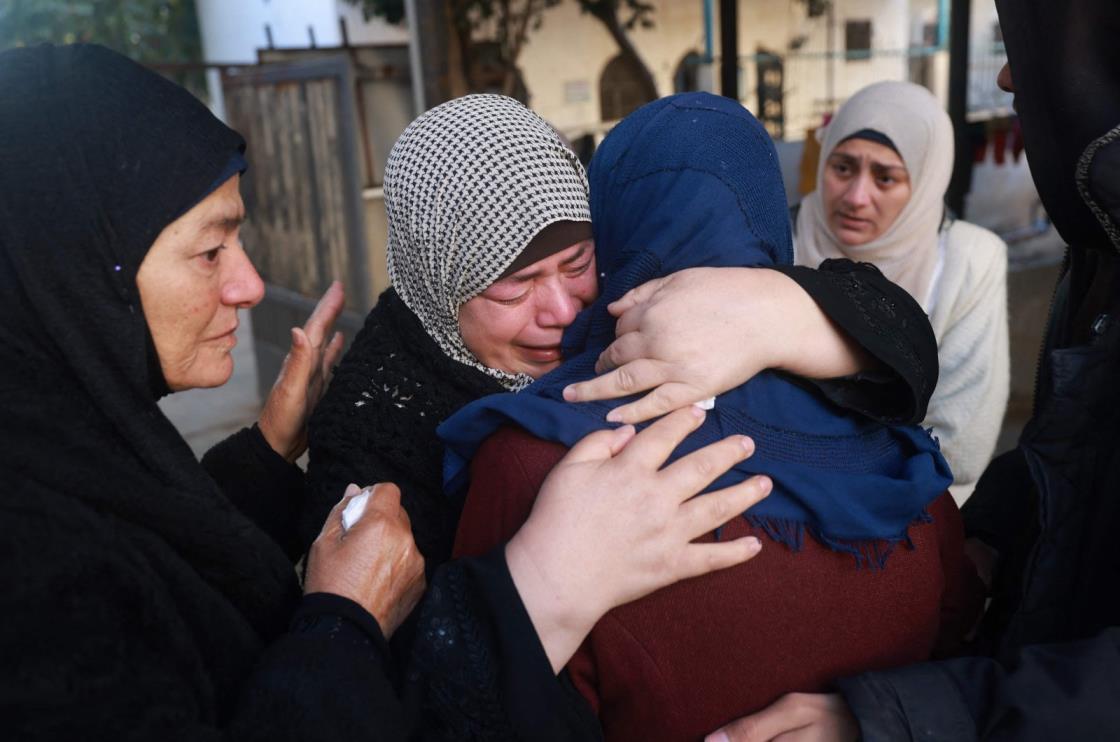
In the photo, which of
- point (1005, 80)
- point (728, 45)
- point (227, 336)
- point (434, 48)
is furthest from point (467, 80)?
point (227, 336)

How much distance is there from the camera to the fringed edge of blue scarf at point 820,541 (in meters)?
1.20

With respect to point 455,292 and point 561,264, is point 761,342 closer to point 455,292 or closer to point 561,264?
point 561,264

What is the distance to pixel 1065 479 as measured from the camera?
135 cm

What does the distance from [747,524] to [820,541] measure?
0.10 metres

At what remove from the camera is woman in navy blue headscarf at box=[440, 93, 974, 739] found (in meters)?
1.19

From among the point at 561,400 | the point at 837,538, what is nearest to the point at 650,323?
the point at 561,400

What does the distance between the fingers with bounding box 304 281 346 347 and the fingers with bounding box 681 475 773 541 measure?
115 centimetres

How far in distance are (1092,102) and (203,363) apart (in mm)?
1291

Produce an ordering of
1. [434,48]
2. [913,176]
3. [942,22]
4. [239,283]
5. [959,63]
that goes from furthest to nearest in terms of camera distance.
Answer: [942,22] < [959,63] < [434,48] < [913,176] < [239,283]

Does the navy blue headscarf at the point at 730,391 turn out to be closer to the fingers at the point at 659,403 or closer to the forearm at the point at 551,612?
the fingers at the point at 659,403

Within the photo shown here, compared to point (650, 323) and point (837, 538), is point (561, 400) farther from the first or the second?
point (837, 538)

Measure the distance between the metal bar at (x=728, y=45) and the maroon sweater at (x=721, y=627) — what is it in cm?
470

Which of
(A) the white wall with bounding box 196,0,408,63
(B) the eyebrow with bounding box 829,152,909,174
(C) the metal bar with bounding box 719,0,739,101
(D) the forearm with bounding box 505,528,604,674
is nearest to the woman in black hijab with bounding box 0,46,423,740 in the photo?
(D) the forearm with bounding box 505,528,604,674

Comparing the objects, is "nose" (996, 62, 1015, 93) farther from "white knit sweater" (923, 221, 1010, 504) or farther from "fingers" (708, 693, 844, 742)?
"white knit sweater" (923, 221, 1010, 504)
